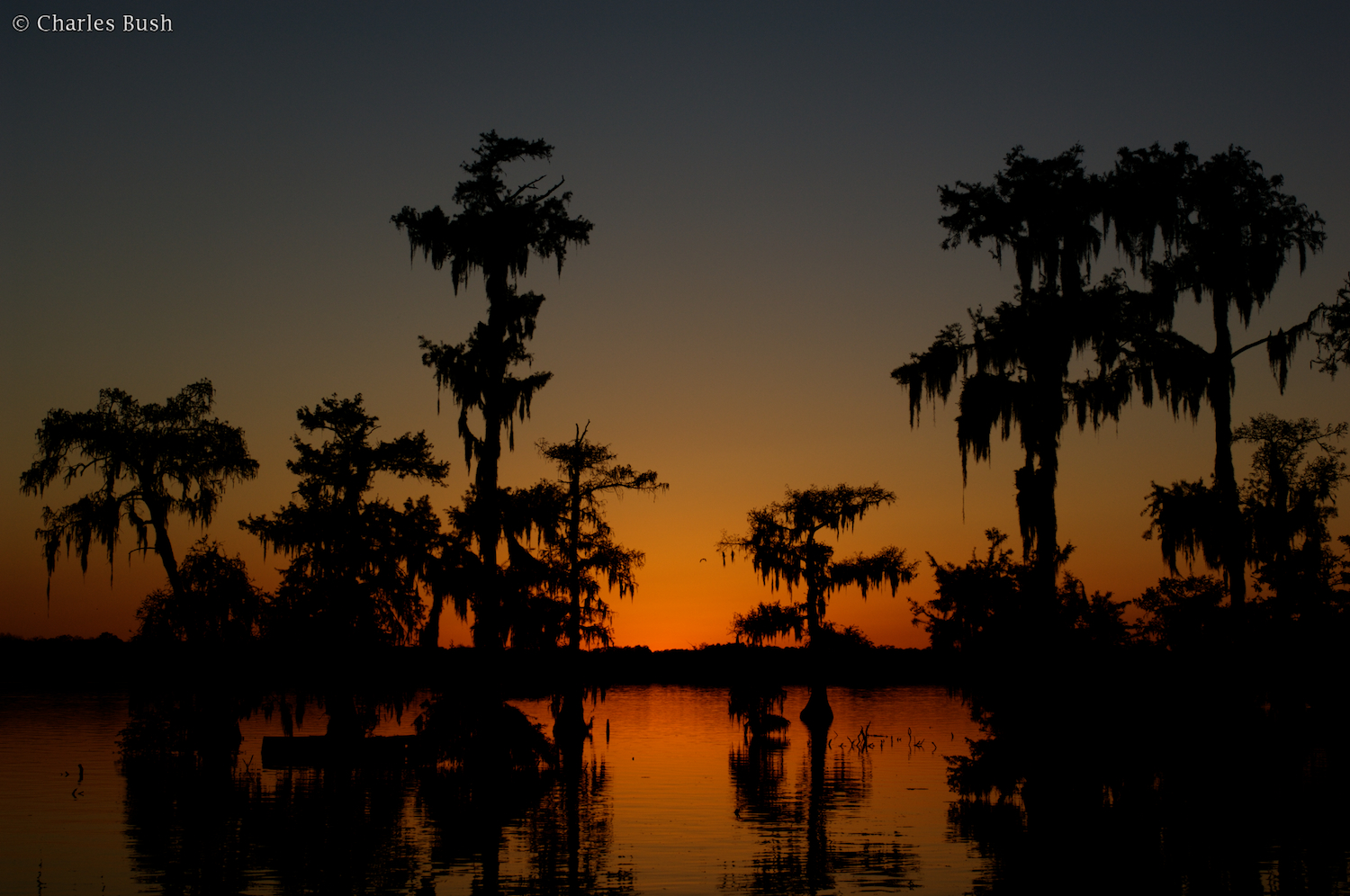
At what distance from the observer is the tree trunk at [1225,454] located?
1041 inches

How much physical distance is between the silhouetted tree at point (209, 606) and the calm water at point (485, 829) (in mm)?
3921

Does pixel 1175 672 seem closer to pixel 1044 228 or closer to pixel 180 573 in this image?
pixel 1044 228

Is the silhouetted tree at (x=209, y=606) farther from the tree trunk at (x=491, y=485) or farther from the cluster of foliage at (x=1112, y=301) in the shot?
the cluster of foliage at (x=1112, y=301)

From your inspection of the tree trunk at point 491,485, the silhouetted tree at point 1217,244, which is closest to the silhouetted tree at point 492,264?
the tree trunk at point 491,485

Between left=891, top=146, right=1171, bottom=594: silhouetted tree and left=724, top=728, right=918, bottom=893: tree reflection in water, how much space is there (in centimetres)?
776

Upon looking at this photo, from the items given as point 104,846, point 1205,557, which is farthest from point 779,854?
point 1205,557

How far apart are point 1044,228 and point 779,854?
15552 millimetres

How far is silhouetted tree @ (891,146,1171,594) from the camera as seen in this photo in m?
25.0

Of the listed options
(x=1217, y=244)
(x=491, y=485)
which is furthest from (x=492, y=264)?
(x=1217, y=244)

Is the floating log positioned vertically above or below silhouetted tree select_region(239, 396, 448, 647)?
below

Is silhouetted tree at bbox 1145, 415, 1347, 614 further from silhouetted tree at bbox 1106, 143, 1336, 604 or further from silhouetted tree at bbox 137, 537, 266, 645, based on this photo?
silhouetted tree at bbox 137, 537, 266, 645

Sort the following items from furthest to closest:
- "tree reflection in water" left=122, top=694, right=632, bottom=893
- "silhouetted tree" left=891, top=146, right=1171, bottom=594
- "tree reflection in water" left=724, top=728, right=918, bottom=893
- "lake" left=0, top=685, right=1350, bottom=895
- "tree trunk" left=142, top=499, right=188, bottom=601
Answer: "tree trunk" left=142, top=499, right=188, bottom=601, "silhouetted tree" left=891, top=146, right=1171, bottom=594, "tree reflection in water" left=724, top=728, right=918, bottom=893, "tree reflection in water" left=122, top=694, right=632, bottom=893, "lake" left=0, top=685, right=1350, bottom=895

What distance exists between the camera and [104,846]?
1947 centimetres

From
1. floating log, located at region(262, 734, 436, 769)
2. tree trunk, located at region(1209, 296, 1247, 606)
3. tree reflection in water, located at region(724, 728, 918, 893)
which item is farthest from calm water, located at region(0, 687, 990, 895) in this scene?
tree trunk, located at region(1209, 296, 1247, 606)
